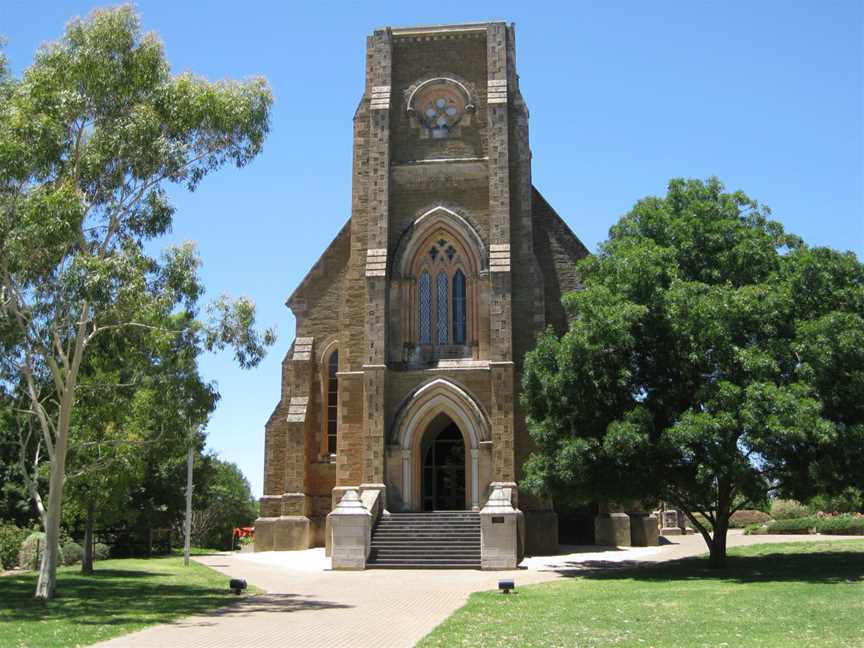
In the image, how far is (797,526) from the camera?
40.5 m

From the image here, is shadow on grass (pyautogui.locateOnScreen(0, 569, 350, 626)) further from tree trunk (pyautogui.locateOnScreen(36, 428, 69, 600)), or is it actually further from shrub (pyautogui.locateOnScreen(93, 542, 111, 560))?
shrub (pyautogui.locateOnScreen(93, 542, 111, 560))

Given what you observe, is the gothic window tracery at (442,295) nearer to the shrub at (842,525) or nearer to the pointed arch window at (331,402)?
the pointed arch window at (331,402)

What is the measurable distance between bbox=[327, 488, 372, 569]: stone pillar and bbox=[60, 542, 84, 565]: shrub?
9.46 metres

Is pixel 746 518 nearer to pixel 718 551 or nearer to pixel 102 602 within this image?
pixel 718 551

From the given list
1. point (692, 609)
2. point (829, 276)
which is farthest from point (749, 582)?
point (829, 276)

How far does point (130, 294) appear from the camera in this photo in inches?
717

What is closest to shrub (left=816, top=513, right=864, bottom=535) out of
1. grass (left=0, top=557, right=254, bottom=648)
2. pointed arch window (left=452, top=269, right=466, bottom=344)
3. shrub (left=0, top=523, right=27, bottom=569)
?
pointed arch window (left=452, top=269, right=466, bottom=344)

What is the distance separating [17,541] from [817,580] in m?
23.4

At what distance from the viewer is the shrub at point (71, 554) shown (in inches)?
1174

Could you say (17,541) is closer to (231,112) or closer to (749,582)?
(231,112)

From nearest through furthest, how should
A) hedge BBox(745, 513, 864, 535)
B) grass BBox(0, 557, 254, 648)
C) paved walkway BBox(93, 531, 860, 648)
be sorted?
paved walkway BBox(93, 531, 860, 648), grass BBox(0, 557, 254, 648), hedge BBox(745, 513, 864, 535)

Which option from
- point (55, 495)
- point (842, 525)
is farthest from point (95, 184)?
point (842, 525)

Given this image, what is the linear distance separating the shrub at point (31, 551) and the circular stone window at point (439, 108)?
1854 cm

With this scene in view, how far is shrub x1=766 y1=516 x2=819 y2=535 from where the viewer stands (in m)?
40.3
